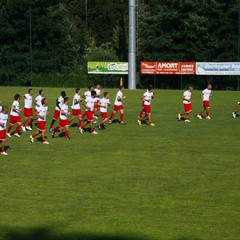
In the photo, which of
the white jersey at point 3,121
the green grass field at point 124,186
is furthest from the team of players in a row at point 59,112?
the green grass field at point 124,186

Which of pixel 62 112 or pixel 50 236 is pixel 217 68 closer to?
pixel 62 112

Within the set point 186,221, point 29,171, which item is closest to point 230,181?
point 186,221

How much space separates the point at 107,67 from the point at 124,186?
1990 inches

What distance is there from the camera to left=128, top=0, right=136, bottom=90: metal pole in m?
62.1

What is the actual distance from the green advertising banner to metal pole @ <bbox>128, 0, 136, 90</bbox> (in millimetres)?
3322

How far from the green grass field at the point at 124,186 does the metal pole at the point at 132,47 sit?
31453mm

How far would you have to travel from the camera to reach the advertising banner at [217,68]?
62781 millimetres

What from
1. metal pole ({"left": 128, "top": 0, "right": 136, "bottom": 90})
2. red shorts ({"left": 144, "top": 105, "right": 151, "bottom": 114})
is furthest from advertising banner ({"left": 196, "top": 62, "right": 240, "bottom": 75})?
red shorts ({"left": 144, "top": 105, "right": 151, "bottom": 114})

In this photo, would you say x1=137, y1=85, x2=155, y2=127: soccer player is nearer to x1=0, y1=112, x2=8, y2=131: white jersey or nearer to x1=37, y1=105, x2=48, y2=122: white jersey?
x1=37, y1=105, x2=48, y2=122: white jersey

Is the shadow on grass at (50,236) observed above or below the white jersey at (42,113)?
below

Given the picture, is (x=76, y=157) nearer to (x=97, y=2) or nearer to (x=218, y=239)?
(x=218, y=239)

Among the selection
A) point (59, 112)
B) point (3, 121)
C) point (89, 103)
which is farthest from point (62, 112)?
point (3, 121)

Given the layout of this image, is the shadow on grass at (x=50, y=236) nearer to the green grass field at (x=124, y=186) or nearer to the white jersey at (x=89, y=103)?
the green grass field at (x=124, y=186)

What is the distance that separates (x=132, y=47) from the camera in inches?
2490
